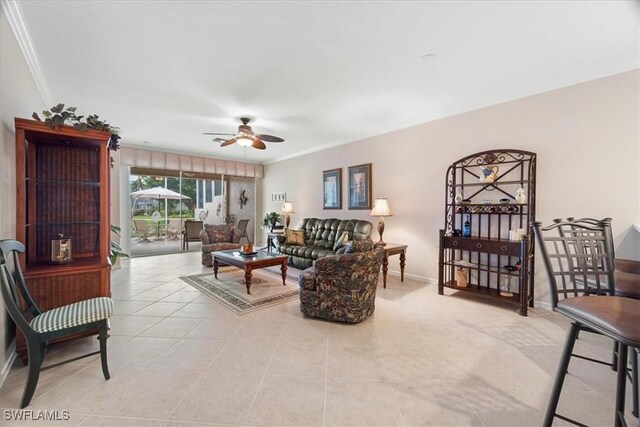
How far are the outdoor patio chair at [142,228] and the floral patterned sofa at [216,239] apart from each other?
2.78 meters

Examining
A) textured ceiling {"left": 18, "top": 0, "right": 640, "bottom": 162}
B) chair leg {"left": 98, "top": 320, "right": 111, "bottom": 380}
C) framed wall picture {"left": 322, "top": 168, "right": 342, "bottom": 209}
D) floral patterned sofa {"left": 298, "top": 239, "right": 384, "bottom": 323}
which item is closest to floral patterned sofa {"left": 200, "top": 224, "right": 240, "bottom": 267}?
framed wall picture {"left": 322, "top": 168, "right": 342, "bottom": 209}

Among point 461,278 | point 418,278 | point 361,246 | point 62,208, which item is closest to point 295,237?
point 418,278

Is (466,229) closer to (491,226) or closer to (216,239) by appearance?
(491,226)

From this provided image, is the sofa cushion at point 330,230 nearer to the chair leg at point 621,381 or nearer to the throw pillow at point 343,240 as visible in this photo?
the throw pillow at point 343,240

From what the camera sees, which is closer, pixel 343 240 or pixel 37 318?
pixel 37 318

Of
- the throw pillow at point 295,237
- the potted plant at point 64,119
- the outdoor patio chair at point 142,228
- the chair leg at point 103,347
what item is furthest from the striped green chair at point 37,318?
the outdoor patio chair at point 142,228

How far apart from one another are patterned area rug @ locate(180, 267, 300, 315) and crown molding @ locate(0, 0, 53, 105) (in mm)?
3049

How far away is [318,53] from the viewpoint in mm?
2500

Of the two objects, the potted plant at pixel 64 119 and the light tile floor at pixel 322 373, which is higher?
the potted plant at pixel 64 119

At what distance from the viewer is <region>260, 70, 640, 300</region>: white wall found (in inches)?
108

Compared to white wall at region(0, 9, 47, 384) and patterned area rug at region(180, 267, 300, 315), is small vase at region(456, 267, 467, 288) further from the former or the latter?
white wall at region(0, 9, 47, 384)

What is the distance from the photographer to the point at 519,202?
3256 millimetres

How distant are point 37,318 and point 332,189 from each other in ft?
15.9

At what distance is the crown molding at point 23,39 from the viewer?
1.91 meters
